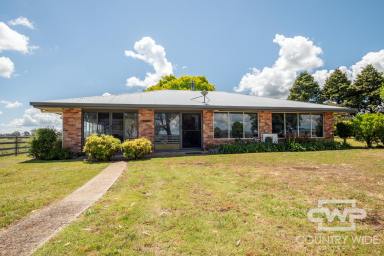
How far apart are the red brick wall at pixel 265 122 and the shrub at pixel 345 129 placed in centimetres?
598

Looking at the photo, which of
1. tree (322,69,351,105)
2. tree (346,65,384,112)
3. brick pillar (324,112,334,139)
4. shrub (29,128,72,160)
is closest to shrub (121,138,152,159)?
shrub (29,128,72,160)

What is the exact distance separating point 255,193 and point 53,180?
5.71 metres

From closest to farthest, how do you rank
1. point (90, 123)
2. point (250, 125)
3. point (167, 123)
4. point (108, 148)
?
point (108, 148)
point (90, 123)
point (167, 123)
point (250, 125)

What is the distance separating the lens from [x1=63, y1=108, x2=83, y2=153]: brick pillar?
41.7 feet

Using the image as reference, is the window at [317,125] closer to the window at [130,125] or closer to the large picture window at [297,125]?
the large picture window at [297,125]

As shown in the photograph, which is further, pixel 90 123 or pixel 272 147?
pixel 272 147

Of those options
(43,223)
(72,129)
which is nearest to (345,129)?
(72,129)

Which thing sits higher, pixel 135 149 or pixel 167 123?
pixel 167 123

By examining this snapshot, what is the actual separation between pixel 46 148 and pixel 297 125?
15.2m

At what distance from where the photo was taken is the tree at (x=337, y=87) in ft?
123

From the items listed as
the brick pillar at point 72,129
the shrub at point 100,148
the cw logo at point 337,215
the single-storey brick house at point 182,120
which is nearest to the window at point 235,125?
the single-storey brick house at point 182,120

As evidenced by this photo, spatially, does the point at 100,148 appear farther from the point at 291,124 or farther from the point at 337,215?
the point at 291,124

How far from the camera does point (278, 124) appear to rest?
15.7m

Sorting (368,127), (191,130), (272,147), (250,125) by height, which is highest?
(250,125)
